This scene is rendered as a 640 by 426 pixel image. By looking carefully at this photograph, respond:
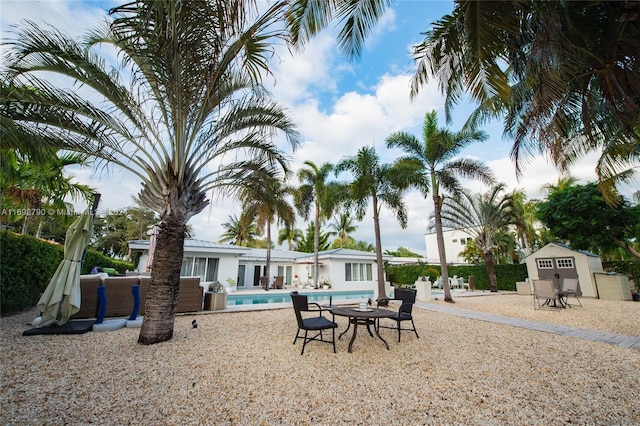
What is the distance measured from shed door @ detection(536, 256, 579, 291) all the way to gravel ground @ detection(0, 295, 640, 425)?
12923 millimetres

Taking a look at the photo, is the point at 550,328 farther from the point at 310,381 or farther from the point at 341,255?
the point at 341,255

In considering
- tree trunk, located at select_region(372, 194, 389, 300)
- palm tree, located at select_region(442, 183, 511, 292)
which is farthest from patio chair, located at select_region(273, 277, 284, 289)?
palm tree, located at select_region(442, 183, 511, 292)

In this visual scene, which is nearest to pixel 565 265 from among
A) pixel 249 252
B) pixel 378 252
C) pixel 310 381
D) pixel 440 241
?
pixel 440 241

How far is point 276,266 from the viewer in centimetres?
2359

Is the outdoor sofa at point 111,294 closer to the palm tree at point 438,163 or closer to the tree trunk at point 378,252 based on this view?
the tree trunk at point 378,252

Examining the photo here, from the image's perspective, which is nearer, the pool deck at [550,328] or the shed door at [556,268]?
the pool deck at [550,328]

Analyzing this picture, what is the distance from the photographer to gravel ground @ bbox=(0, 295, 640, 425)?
2.72m

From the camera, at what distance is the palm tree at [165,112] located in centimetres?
376

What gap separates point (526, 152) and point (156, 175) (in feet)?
27.0

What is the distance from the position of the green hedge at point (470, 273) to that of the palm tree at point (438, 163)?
10.8m

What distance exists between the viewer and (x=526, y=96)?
228 inches

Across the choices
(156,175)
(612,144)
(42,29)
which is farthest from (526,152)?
(42,29)

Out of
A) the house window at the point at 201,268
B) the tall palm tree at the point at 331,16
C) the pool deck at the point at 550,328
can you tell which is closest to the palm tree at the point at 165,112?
the tall palm tree at the point at 331,16

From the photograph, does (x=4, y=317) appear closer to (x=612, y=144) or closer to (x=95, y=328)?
(x=95, y=328)
